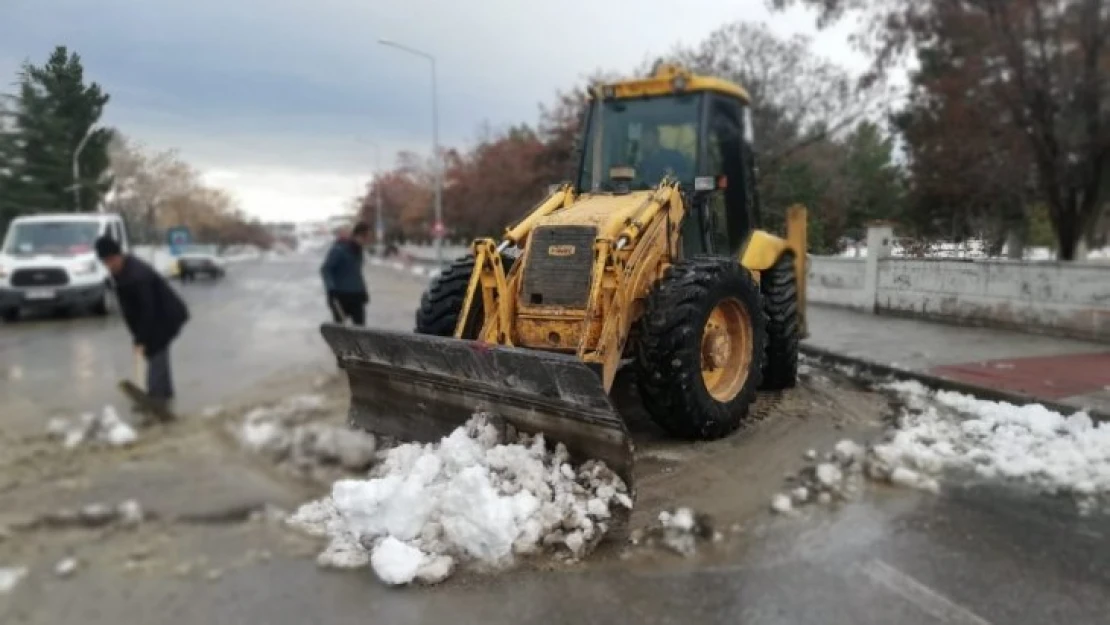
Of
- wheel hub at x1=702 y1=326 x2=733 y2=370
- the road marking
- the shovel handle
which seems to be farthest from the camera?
wheel hub at x1=702 y1=326 x2=733 y2=370

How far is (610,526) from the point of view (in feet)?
15.1

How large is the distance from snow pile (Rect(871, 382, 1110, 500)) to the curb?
195mm

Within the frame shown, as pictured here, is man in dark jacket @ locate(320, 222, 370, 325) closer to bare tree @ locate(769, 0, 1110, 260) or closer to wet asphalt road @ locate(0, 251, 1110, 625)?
wet asphalt road @ locate(0, 251, 1110, 625)

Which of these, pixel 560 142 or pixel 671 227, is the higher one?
pixel 560 142

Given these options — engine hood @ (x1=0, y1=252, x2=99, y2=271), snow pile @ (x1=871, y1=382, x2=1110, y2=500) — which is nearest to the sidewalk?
snow pile @ (x1=871, y1=382, x2=1110, y2=500)

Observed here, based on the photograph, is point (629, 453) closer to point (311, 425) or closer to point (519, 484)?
A: point (519, 484)

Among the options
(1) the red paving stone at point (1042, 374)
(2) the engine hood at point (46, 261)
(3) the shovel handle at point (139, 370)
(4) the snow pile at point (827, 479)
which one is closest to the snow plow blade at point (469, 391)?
(4) the snow pile at point (827, 479)

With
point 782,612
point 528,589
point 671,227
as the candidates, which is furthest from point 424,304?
point 782,612

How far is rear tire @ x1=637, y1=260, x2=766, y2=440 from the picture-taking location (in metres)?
5.82

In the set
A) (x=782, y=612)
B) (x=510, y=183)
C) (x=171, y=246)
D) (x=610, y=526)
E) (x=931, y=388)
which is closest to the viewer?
(x=782, y=612)

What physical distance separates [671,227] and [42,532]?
453 centimetres

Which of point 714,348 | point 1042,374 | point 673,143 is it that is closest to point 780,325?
point 714,348

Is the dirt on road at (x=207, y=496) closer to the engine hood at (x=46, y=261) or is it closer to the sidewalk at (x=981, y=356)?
the sidewalk at (x=981, y=356)

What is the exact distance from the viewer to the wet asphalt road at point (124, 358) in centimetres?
560
